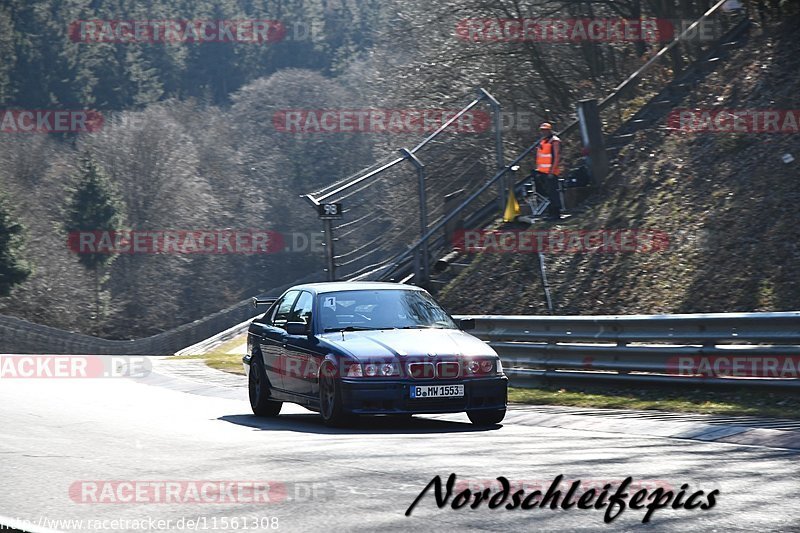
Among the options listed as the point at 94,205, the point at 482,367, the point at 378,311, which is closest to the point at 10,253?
the point at 94,205

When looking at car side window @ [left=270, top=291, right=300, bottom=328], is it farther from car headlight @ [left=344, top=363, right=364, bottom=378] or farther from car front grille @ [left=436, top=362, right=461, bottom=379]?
car front grille @ [left=436, top=362, right=461, bottom=379]

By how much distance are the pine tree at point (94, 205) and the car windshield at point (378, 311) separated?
64.2 m

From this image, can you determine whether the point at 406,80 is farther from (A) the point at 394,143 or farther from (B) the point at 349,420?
(B) the point at 349,420

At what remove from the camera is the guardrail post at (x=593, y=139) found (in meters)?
25.4

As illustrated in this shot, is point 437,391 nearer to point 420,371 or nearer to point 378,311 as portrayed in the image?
point 420,371

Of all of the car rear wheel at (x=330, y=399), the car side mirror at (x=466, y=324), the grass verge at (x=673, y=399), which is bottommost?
the grass verge at (x=673, y=399)

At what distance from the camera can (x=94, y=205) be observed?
77.7 m

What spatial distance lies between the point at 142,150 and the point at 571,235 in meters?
61.6

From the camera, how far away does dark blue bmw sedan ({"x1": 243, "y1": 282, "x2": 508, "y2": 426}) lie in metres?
12.6

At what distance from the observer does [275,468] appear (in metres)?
9.84

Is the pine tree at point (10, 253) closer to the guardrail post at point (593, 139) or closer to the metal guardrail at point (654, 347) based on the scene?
the guardrail post at point (593, 139)

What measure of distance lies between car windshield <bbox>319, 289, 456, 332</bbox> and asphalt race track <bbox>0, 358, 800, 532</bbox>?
107 cm

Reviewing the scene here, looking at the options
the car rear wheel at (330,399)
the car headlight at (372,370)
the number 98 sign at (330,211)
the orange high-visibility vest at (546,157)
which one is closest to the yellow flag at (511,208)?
the orange high-visibility vest at (546,157)

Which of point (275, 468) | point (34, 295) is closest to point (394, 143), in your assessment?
point (34, 295)
